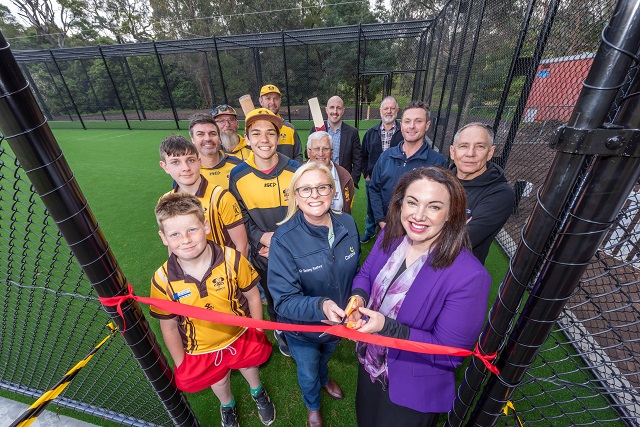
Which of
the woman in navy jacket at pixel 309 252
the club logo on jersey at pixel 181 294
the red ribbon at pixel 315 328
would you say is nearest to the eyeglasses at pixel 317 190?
the woman in navy jacket at pixel 309 252

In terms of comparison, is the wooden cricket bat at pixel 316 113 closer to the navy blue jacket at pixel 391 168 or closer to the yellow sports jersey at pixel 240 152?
the navy blue jacket at pixel 391 168

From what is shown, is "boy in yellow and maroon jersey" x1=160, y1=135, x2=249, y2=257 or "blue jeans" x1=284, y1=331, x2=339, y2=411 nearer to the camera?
"blue jeans" x1=284, y1=331, x2=339, y2=411

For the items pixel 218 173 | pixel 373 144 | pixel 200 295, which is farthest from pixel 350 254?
pixel 373 144

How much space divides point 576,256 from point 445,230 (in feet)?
2.03

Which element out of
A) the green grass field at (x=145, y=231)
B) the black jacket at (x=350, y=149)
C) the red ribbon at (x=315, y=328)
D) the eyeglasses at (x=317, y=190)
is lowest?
the green grass field at (x=145, y=231)

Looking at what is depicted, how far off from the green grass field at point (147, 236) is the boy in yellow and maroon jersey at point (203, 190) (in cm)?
133

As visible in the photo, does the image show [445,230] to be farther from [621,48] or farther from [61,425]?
[61,425]

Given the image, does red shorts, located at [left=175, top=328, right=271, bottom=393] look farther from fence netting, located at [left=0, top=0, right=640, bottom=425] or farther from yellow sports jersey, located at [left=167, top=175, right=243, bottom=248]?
yellow sports jersey, located at [left=167, top=175, right=243, bottom=248]

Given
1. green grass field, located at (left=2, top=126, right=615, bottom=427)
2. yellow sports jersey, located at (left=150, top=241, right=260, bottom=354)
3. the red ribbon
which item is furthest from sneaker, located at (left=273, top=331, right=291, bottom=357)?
the red ribbon

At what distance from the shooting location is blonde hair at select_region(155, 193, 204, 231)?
5.47 feet

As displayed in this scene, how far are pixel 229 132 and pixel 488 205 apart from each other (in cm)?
336

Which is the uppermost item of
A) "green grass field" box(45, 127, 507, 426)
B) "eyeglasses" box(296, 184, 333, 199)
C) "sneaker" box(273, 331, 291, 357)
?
"eyeglasses" box(296, 184, 333, 199)

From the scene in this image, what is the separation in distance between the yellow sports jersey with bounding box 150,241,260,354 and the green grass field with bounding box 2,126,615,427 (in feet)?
2.90

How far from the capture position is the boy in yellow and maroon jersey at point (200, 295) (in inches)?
65.9
